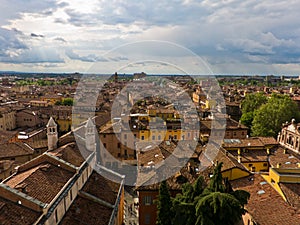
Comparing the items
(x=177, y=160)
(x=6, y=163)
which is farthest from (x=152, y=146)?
(x=6, y=163)

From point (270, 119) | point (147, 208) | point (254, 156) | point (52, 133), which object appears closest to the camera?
point (147, 208)

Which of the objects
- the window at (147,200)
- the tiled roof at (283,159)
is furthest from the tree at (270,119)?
the window at (147,200)

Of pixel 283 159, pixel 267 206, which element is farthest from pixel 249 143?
pixel 267 206

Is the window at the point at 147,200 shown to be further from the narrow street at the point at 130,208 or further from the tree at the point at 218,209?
the tree at the point at 218,209

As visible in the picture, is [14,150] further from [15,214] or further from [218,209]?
[218,209]

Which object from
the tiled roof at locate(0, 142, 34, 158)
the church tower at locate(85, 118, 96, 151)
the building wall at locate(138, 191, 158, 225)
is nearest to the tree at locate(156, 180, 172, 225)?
the building wall at locate(138, 191, 158, 225)

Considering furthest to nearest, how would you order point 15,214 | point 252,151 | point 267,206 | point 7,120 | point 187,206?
1. point 7,120
2. point 252,151
3. point 267,206
4. point 187,206
5. point 15,214
